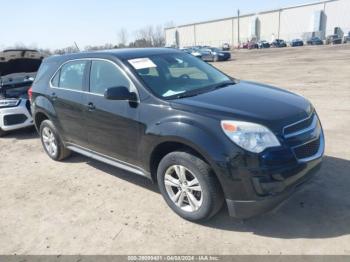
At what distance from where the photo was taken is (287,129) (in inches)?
127

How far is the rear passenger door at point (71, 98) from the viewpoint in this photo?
474cm

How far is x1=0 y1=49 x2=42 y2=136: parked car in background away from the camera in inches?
284

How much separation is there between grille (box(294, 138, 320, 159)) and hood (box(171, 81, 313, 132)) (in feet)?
0.87

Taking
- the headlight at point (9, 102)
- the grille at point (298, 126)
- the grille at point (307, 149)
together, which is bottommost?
the headlight at point (9, 102)

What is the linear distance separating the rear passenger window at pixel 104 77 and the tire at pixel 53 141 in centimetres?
144

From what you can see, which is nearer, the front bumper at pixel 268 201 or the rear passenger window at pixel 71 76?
the front bumper at pixel 268 201

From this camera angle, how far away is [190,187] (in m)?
3.56

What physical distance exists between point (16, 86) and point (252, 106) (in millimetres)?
6502

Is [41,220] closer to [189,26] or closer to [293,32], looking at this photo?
[293,32]

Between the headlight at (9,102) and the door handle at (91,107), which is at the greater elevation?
the door handle at (91,107)

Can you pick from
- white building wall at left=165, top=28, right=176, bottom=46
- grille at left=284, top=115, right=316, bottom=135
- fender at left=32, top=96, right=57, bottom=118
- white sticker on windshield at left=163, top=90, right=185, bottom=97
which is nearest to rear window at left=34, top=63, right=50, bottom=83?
fender at left=32, top=96, right=57, bottom=118

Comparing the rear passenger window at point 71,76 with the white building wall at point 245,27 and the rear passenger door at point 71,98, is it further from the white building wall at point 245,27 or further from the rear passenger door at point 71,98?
the white building wall at point 245,27

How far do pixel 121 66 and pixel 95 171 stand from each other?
1918 millimetres

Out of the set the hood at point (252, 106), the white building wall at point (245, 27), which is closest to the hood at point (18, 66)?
the hood at point (252, 106)
